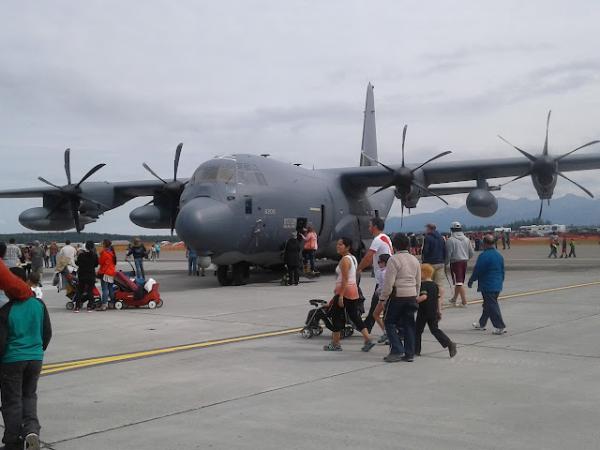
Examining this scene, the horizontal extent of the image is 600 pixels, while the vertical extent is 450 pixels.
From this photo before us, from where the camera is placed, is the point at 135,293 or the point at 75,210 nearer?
the point at 135,293

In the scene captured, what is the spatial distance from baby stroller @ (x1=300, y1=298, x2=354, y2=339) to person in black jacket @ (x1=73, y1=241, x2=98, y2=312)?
5.94m

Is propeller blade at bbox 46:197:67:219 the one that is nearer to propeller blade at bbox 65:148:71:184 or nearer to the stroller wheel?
propeller blade at bbox 65:148:71:184

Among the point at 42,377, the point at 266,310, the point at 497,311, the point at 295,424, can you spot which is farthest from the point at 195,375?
the point at 266,310

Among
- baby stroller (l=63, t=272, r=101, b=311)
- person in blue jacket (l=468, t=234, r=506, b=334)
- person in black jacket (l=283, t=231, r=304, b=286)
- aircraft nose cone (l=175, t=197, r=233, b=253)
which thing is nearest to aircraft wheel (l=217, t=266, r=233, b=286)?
person in black jacket (l=283, t=231, r=304, b=286)

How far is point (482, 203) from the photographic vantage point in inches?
882

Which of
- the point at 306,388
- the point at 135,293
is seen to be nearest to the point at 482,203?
the point at 135,293

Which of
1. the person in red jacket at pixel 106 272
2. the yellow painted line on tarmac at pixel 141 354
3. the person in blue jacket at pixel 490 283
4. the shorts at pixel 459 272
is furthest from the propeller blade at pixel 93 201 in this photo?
the person in blue jacket at pixel 490 283

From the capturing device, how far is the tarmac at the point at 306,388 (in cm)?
460

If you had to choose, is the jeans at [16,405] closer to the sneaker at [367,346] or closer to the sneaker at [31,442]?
the sneaker at [31,442]

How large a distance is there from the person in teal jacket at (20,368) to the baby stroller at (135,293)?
8.47 meters

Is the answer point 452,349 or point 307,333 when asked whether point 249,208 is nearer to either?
point 307,333

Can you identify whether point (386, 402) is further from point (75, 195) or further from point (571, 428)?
point (75, 195)

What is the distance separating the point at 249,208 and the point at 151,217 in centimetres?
960

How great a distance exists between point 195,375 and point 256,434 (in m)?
2.16
